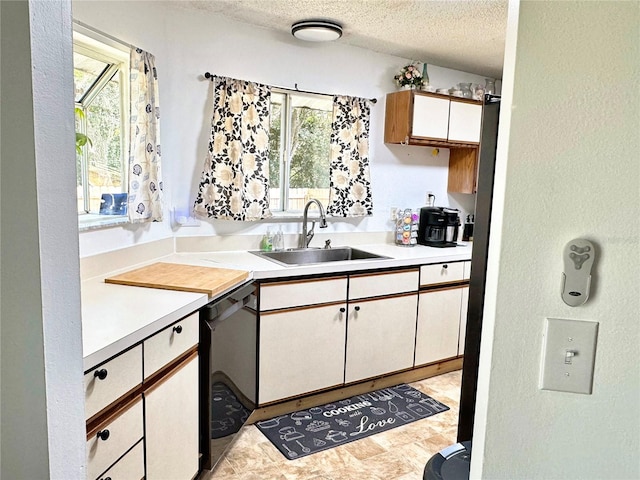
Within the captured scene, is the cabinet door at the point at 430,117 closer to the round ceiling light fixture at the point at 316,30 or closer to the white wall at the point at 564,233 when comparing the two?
the round ceiling light fixture at the point at 316,30

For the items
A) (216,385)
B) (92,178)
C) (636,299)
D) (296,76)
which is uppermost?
(296,76)

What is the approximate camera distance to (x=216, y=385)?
2113 mm

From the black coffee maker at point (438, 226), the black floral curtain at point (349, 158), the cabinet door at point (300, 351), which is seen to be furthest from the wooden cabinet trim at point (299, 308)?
the black coffee maker at point (438, 226)

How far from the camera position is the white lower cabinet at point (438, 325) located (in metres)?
3.27

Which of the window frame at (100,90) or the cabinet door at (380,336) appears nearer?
the window frame at (100,90)

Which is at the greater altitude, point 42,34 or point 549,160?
point 42,34

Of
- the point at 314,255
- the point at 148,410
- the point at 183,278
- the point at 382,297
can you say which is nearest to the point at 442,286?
the point at 382,297

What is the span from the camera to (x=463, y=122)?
371 cm

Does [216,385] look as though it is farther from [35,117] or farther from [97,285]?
[35,117]

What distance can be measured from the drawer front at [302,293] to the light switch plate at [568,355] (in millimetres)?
1922

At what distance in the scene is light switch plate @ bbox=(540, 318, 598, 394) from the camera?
739mm

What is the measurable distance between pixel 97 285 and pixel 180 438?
78 cm

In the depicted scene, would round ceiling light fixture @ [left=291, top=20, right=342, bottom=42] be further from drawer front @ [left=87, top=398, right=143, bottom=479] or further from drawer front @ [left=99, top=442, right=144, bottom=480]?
drawer front @ [left=99, top=442, right=144, bottom=480]

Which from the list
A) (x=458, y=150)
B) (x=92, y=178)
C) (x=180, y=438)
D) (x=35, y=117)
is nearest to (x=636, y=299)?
(x=35, y=117)
